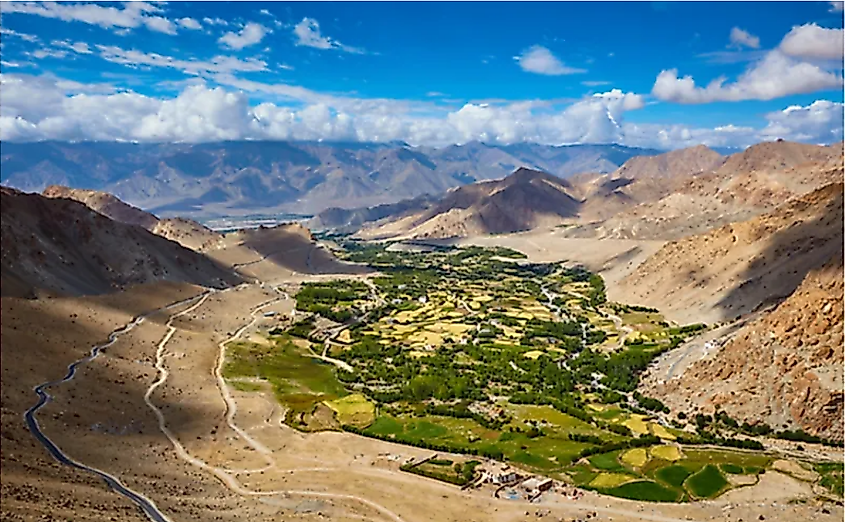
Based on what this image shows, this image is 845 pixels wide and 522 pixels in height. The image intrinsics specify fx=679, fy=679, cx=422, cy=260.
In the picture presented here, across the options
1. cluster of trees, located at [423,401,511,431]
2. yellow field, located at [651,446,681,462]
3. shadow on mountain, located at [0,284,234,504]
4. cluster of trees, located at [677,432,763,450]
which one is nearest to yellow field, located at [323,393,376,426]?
cluster of trees, located at [423,401,511,431]

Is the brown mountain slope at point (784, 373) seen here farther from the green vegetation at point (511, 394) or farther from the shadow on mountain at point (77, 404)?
the shadow on mountain at point (77, 404)

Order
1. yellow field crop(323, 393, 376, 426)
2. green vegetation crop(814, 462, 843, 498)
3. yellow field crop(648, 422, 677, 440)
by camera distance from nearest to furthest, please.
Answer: green vegetation crop(814, 462, 843, 498) → yellow field crop(648, 422, 677, 440) → yellow field crop(323, 393, 376, 426)

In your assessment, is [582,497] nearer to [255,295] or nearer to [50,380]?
[50,380]

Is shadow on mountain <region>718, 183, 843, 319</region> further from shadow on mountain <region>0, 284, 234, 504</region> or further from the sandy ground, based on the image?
shadow on mountain <region>0, 284, 234, 504</region>

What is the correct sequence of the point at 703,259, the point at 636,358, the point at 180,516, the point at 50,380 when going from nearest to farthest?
the point at 180,516 → the point at 50,380 → the point at 636,358 → the point at 703,259

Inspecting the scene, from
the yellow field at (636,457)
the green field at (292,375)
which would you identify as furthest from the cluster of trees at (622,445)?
the green field at (292,375)

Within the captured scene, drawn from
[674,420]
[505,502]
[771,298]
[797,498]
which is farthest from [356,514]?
[771,298]
